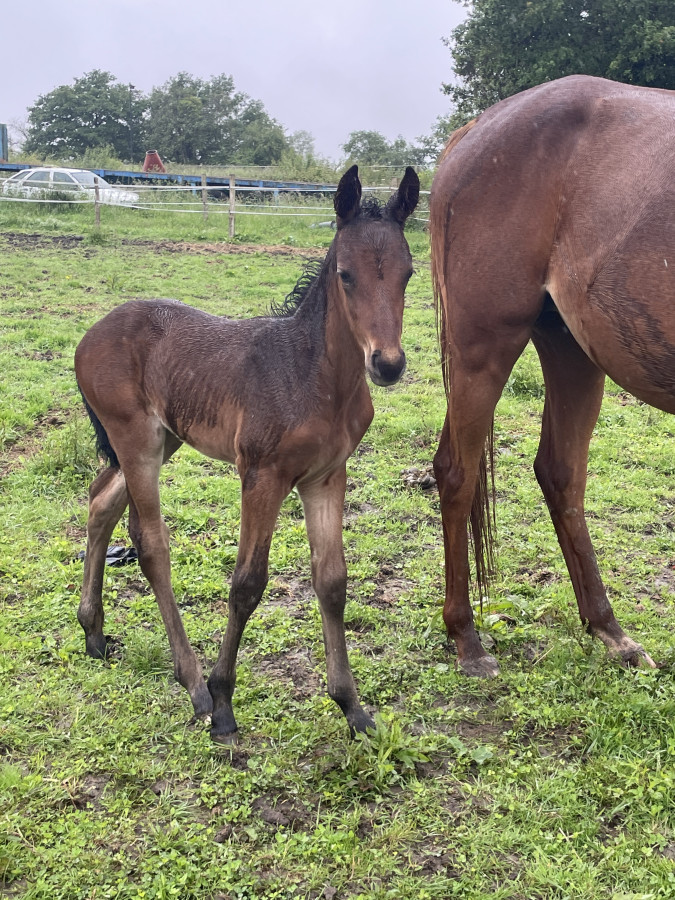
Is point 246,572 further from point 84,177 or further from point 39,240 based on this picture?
point 84,177

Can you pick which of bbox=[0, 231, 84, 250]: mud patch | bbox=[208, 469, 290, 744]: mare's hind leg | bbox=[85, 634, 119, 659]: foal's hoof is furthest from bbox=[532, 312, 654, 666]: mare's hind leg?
bbox=[0, 231, 84, 250]: mud patch

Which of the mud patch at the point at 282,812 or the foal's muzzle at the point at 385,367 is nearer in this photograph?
the foal's muzzle at the point at 385,367

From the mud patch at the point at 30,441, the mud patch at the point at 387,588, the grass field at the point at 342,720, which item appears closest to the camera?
the grass field at the point at 342,720

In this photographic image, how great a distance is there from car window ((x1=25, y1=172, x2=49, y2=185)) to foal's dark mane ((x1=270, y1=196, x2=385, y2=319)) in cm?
2102

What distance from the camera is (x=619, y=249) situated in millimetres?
2791

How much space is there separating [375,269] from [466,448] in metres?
1.19

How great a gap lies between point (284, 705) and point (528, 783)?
0.97m

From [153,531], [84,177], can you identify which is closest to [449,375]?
[153,531]

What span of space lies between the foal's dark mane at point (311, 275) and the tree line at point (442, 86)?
22476mm

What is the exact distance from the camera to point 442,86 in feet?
90.0

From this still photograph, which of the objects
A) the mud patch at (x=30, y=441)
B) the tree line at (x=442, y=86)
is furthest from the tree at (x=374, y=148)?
the mud patch at (x=30, y=441)

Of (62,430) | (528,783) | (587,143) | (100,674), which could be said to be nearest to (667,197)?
(587,143)

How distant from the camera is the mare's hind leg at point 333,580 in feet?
9.07

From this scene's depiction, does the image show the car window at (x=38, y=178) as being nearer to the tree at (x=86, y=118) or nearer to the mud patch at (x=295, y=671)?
the mud patch at (x=295, y=671)
